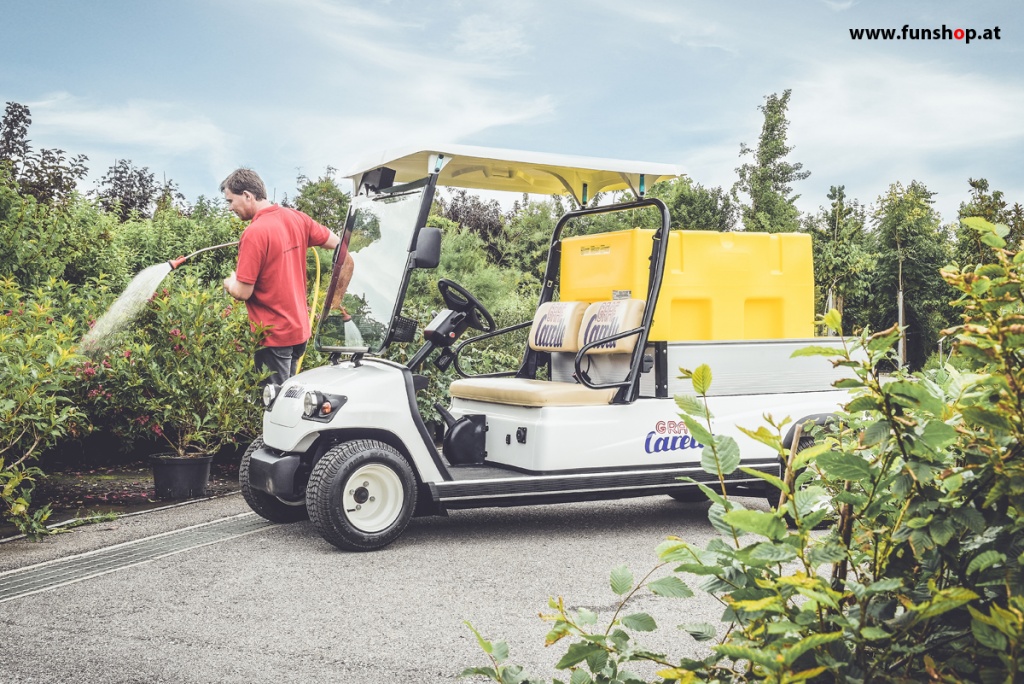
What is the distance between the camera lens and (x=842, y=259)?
21984mm

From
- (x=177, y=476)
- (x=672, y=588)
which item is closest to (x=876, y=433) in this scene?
(x=672, y=588)

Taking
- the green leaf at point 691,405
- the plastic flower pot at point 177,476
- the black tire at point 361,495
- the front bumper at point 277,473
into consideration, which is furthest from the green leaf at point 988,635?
the plastic flower pot at point 177,476

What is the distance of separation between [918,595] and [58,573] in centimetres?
463

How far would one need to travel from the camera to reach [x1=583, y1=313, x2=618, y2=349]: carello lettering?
612 cm

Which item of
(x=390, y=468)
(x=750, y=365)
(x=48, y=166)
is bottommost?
(x=390, y=468)

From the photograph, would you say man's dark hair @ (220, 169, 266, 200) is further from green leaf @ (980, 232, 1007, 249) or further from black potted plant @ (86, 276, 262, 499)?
green leaf @ (980, 232, 1007, 249)

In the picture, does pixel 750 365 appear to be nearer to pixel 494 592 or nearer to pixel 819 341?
Answer: pixel 819 341

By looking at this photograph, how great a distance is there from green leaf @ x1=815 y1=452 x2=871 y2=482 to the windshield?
454 cm

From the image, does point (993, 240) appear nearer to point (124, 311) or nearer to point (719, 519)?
point (719, 519)

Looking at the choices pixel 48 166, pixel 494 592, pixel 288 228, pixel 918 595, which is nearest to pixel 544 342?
pixel 288 228

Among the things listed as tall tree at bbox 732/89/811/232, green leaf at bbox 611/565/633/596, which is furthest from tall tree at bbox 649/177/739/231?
green leaf at bbox 611/565/633/596

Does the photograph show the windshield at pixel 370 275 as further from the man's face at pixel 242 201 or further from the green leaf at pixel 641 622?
the green leaf at pixel 641 622

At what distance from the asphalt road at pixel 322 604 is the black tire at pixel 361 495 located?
0.42 ft

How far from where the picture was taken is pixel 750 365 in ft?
20.1
